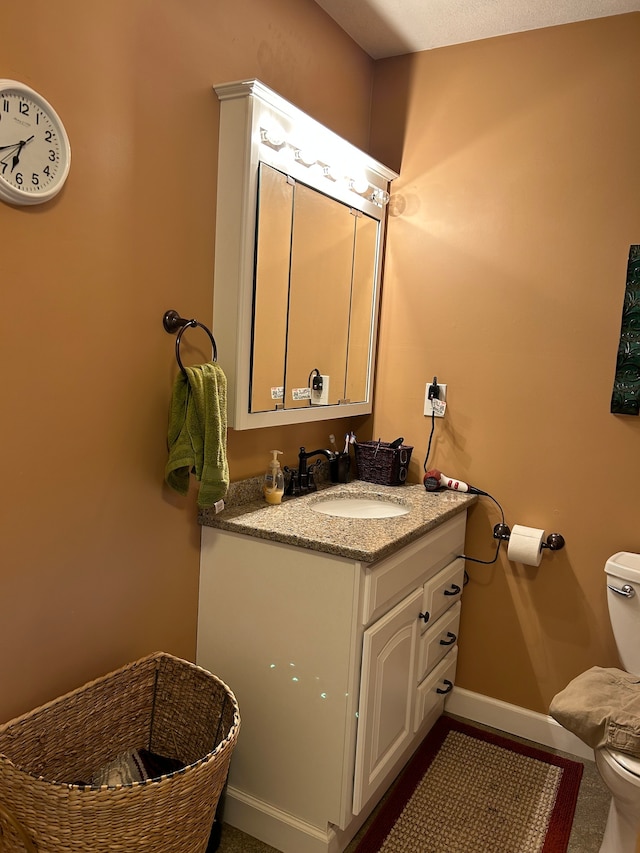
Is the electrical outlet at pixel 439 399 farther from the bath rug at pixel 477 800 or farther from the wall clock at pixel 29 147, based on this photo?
the wall clock at pixel 29 147

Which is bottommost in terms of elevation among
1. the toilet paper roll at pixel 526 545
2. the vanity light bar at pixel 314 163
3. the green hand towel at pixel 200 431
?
the toilet paper roll at pixel 526 545

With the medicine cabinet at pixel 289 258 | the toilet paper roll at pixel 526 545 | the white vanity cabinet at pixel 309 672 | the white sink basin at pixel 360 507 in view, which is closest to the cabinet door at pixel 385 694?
the white vanity cabinet at pixel 309 672

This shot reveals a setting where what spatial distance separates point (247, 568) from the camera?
1820 millimetres

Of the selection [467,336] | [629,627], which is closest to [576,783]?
[629,627]

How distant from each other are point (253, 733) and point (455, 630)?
0.93 m

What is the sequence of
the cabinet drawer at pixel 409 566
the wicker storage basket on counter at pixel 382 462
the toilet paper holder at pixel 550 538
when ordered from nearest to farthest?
the cabinet drawer at pixel 409 566 < the toilet paper holder at pixel 550 538 < the wicker storage basket on counter at pixel 382 462

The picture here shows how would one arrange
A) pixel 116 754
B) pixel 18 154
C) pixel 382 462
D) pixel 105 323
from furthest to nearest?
1. pixel 382 462
2. pixel 116 754
3. pixel 105 323
4. pixel 18 154

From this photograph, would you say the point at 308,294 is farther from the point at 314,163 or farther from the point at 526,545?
the point at 526,545

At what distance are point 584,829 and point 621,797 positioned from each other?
41 centimetres

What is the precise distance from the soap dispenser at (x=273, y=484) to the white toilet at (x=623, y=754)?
43.3 inches

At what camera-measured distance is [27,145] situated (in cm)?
129

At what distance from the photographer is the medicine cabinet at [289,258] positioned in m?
1.80

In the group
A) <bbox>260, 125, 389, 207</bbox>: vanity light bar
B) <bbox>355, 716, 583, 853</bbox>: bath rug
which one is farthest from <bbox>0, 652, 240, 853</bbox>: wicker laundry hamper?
<bbox>260, 125, 389, 207</bbox>: vanity light bar

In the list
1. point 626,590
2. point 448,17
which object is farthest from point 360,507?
point 448,17
